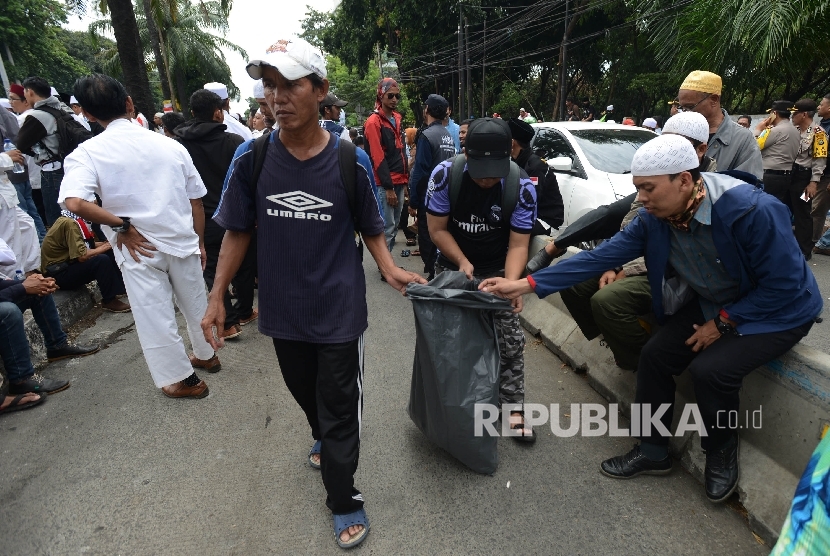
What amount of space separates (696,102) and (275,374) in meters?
3.57

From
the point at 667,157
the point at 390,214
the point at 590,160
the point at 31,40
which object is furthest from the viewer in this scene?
the point at 31,40

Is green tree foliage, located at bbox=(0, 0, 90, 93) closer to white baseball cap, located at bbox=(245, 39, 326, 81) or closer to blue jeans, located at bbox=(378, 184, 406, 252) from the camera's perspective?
blue jeans, located at bbox=(378, 184, 406, 252)

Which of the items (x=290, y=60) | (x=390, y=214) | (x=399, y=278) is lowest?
(x=390, y=214)

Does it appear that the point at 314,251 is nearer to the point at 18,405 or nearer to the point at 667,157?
the point at 667,157

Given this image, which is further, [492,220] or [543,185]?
[543,185]

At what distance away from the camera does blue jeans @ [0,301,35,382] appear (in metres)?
3.44

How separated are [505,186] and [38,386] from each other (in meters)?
3.48

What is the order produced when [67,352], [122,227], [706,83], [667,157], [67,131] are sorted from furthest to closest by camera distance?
[67,131] → [67,352] → [706,83] → [122,227] → [667,157]

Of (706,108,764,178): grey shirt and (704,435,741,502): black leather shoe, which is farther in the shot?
(706,108,764,178): grey shirt

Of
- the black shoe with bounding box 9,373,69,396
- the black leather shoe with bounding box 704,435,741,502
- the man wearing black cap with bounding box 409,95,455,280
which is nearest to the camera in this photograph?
the black leather shoe with bounding box 704,435,741,502

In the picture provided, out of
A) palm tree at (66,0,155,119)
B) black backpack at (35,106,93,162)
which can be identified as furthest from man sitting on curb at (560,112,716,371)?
→ palm tree at (66,0,155,119)

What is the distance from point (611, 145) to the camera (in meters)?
6.47

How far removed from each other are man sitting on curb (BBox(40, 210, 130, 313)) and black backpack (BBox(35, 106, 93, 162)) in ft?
3.85

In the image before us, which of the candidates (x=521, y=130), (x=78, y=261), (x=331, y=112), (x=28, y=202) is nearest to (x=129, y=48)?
(x=28, y=202)
